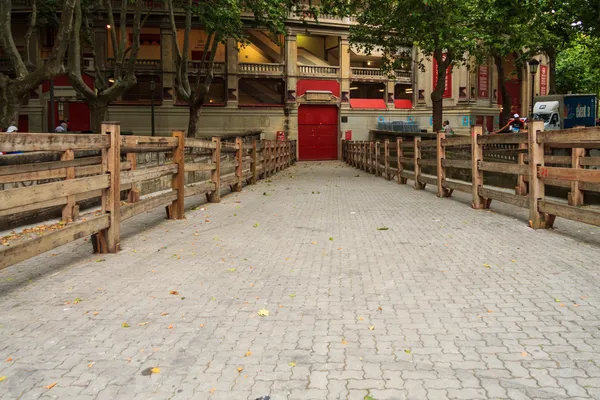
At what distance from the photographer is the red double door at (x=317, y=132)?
41.5 m

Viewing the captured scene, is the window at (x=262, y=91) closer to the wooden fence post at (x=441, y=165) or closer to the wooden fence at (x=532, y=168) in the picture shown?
the wooden fence at (x=532, y=168)

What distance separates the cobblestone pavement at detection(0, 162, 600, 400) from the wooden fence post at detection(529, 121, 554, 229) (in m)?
0.30

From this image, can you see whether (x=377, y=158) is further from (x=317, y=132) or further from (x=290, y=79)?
(x=317, y=132)

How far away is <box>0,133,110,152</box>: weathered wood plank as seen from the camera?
4.77 m

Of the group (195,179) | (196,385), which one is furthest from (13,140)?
(195,179)

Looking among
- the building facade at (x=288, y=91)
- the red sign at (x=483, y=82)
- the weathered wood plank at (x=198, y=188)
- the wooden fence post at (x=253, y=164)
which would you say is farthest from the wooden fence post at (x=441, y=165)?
the red sign at (x=483, y=82)

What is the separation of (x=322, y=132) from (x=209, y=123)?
8.76m

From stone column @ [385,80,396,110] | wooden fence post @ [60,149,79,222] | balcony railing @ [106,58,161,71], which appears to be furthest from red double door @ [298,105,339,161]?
wooden fence post @ [60,149,79,222]

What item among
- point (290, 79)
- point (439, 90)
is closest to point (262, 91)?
point (290, 79)

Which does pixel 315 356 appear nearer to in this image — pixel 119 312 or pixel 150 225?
pixel 119 312

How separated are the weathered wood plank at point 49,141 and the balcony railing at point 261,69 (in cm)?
3387

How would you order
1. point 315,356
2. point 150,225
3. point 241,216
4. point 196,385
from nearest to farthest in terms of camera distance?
point 196,385, point 315,356, point 150,225, point 241,216

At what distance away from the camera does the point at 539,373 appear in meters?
3.22

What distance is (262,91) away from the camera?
4119 cm
